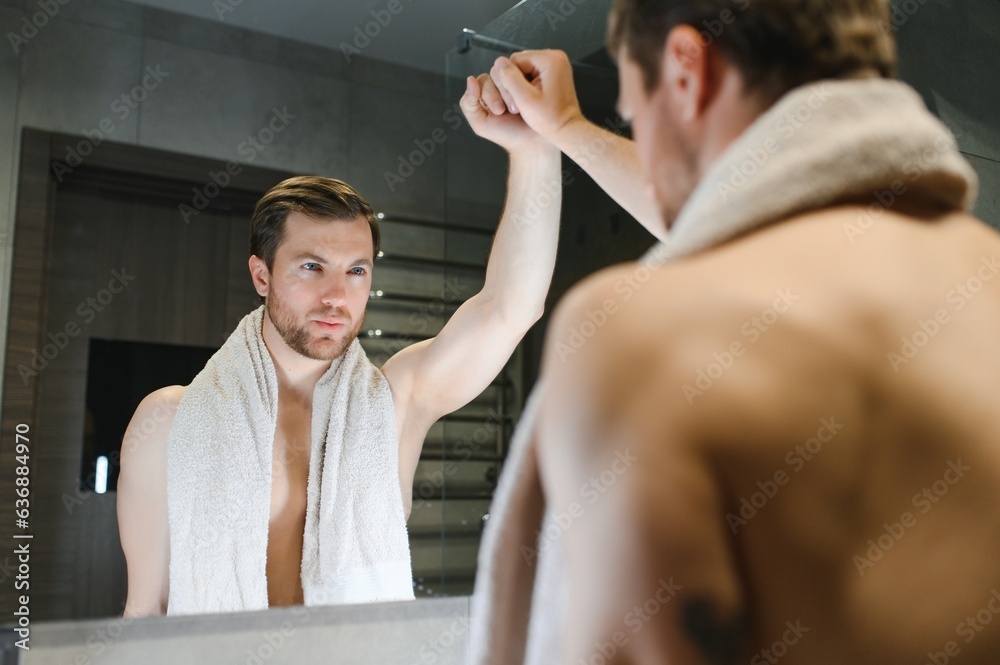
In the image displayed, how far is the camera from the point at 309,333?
1175 mm

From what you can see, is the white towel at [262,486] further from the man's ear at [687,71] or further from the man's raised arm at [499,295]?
the man's ear at [687,71]

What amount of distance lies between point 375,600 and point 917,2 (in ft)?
4.48

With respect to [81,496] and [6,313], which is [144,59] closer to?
[6,313]

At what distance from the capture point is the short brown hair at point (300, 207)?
1139mm

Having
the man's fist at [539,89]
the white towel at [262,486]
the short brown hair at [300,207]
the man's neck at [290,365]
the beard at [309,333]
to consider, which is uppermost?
the man's fist at [539,89]

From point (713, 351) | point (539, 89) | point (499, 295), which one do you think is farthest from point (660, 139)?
point (499, 295)

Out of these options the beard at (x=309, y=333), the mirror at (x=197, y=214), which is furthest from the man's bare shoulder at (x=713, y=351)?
the beard at (x=309, y=333)

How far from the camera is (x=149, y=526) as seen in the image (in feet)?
3.40

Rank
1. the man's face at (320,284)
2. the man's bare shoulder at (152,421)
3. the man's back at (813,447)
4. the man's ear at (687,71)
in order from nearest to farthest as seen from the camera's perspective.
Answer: the man's back at (813,447) < the man's ear at (687,71) < the man's bare shoulder at (152,421) < the man's face at (320,284)

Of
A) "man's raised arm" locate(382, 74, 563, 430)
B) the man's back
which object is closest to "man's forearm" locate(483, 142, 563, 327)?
"man's raised arm" locate(382, 74, 563, 430)

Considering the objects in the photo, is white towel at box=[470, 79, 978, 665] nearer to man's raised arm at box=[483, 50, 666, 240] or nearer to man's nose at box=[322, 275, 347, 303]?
man's raised arm at box=[483, 50, 666, 240]

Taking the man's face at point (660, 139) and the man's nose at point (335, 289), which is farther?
the man's nose at point (335, 289)

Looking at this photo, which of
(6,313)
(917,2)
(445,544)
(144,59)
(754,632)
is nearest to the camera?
(754,632)

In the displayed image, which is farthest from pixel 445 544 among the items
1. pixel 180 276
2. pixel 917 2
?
pixel 917 2
